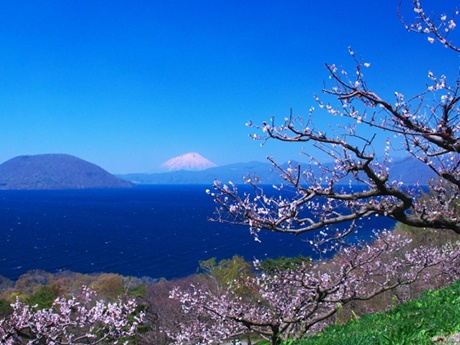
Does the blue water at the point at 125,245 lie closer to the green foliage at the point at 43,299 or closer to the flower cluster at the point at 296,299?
the green foliage at the point at 43,299

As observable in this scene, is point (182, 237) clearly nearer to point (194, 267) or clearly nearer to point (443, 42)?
point (194, 267)

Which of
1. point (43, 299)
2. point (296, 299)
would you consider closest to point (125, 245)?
point (43, 299)

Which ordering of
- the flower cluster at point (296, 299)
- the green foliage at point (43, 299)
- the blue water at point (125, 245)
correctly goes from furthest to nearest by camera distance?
the blue water at point (125, 245) < the green foliage at point (43, 299) < the flower cluster at point (296, 299)

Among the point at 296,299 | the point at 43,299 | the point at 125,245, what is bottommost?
the point at 125,245

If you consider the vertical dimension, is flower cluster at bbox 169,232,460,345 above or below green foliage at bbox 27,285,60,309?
above

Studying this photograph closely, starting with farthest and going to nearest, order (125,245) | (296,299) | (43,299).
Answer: (125,245) → (43,299) → (296,299)

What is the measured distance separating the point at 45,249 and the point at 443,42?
74.0 metres

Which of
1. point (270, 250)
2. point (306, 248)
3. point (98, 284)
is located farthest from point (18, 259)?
point (306, 248)

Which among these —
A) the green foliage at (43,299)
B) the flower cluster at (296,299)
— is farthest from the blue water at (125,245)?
the flower cluster at (296,299)

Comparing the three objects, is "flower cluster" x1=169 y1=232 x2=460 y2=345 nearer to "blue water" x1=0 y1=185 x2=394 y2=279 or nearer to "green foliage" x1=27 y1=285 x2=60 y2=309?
"green foliage" x1=27 y1=285 x2=60 y2=309

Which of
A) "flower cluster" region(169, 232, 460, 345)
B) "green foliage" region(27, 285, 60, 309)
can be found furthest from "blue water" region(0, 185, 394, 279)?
"flower cluster" region(169, 232, 460, 345)

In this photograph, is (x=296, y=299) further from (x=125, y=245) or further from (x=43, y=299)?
(x=125, y=245)

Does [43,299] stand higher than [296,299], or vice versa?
[296,299]

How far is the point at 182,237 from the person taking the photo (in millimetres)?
81125
